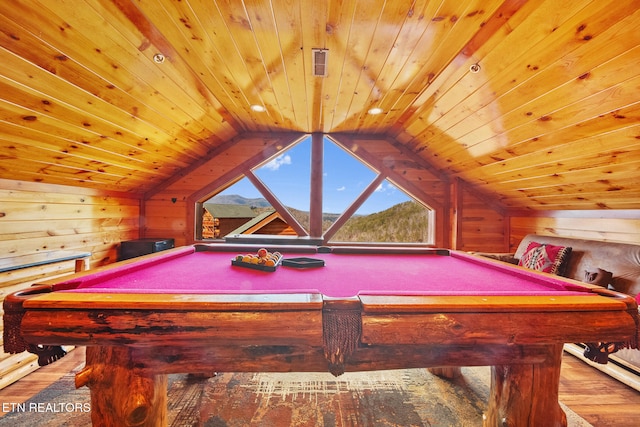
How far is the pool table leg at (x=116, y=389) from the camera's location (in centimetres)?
106

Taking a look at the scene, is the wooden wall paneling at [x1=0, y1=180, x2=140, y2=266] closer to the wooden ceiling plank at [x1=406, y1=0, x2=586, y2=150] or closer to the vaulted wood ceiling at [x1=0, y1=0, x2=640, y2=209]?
the vaulted wood ceiling at [x1=0, y1=0, x2=640, y2=209]

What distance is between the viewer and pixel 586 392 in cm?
193

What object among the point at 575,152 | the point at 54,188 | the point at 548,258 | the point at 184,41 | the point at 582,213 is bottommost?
the point at 548,258

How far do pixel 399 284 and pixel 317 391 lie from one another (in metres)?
1.13

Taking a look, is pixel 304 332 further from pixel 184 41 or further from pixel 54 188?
pixel 54 188

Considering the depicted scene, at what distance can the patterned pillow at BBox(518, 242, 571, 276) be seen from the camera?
268cm

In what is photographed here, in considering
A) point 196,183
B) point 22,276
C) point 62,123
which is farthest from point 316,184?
point 22,276

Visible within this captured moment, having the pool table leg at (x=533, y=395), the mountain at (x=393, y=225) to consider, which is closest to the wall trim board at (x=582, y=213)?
the pool table leg at (x=533, y=395)

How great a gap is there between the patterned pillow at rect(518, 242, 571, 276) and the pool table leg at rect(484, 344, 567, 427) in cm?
193

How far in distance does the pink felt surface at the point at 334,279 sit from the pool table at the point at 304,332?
0.03 meters

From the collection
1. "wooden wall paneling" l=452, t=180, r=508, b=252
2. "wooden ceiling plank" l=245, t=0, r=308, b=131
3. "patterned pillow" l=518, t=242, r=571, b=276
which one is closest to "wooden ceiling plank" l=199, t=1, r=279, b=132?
"wooden ceiling plank" l=245, t=0, r=308, b=131

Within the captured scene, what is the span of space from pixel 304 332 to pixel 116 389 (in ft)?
2.52

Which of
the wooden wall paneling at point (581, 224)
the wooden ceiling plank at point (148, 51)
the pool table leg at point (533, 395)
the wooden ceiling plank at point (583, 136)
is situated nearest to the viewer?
the pool table leg at point (533, 395)

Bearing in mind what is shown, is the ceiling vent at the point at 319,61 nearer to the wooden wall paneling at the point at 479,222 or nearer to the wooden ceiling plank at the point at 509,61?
the wooden ceiling plank at the point at 509,61
